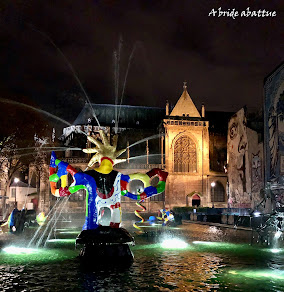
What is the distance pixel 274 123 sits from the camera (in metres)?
33.4

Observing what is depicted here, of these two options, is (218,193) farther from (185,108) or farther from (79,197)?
(79,197)

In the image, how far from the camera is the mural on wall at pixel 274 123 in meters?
32.4

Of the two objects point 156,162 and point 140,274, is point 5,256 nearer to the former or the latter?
point 140,274

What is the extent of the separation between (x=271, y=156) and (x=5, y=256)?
26426 mm

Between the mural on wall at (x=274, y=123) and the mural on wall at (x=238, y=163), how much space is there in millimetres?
9793

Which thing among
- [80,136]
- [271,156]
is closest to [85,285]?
[271,156]

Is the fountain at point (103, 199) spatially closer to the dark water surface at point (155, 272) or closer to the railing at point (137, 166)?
the dark water surface at point (155, 272)

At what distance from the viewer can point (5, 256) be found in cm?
1286

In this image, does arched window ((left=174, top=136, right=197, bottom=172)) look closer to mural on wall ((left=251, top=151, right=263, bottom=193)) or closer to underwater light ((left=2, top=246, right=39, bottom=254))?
mural on wall ((left=251, top=151, right=263, bottom=193))

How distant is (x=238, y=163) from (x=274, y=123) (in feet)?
45.0

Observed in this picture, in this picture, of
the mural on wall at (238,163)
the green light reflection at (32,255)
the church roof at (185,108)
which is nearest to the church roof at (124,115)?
the church roof at (185,108)

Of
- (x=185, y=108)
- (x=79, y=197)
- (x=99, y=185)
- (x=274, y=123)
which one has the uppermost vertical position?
(x=185, y=108)

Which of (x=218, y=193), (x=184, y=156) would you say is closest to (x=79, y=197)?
(x=184, y=156)

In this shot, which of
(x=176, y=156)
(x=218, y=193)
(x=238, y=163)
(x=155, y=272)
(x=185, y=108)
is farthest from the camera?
(x=185, y=108)
